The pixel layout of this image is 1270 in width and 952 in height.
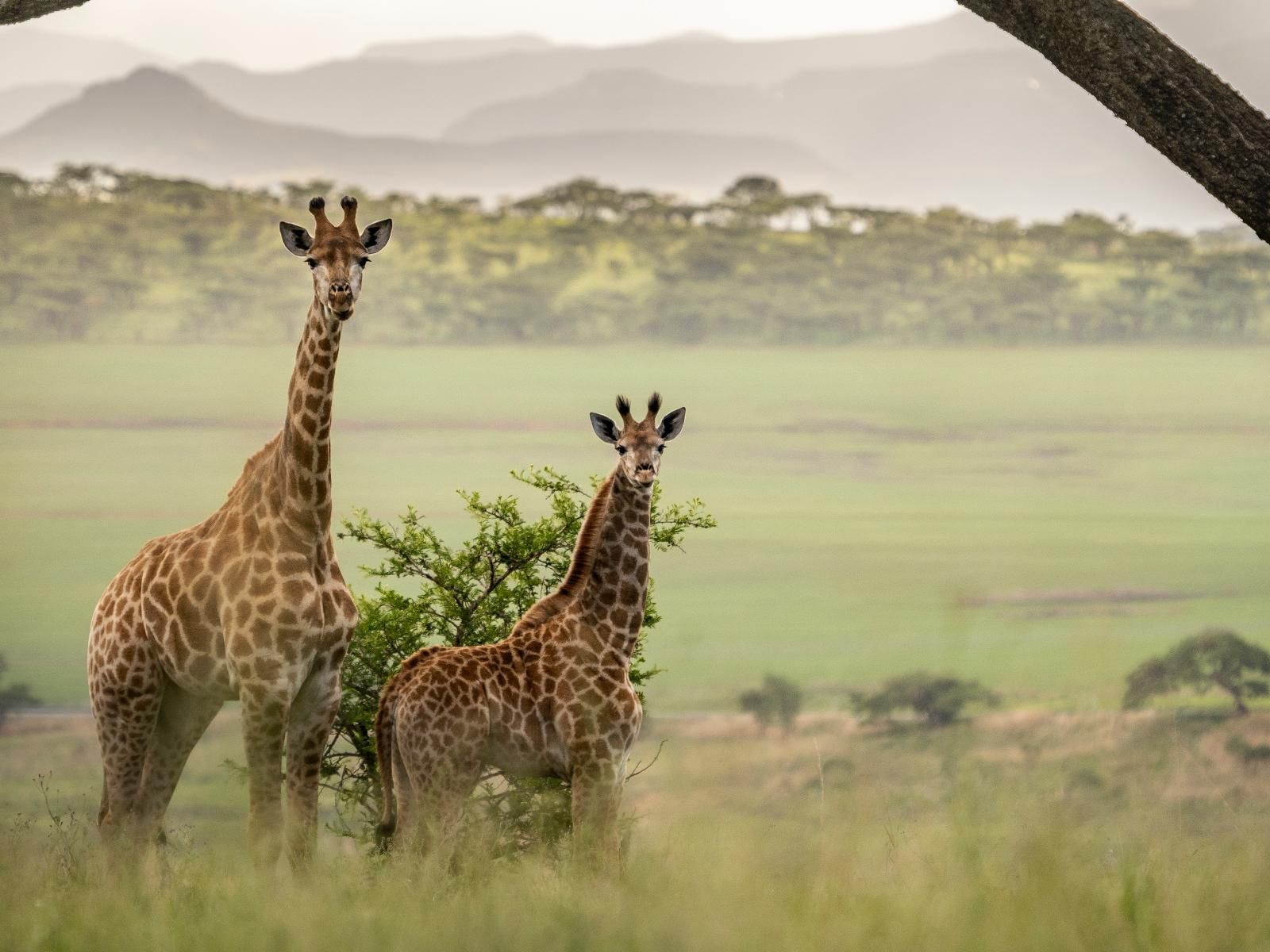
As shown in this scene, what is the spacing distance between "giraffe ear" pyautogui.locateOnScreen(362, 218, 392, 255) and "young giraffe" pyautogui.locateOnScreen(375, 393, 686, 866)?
138 centimetres

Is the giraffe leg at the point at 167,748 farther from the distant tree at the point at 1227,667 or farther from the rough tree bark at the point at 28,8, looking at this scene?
the distant tree at the point at 1227,667

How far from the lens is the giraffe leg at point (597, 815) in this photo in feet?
25.8

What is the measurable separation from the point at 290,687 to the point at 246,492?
1.07 m

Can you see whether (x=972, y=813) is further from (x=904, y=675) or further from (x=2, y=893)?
(x=904, y=675)

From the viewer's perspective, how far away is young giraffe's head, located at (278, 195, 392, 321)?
7578 mm

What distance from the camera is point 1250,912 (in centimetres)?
669

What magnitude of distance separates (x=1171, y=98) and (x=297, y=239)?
13.8ft

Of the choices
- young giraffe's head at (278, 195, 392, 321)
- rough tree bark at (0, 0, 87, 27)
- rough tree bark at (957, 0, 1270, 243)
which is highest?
rough tree bark at (0, 0, 87, 27)

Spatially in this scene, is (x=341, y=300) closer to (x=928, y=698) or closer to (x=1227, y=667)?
(x=1227, y=667)

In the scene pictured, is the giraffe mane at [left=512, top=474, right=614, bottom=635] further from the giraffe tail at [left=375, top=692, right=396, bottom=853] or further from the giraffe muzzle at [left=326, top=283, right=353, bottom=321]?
the giraffe muzzle at [left=326, top=283, right=353, bottom=321]

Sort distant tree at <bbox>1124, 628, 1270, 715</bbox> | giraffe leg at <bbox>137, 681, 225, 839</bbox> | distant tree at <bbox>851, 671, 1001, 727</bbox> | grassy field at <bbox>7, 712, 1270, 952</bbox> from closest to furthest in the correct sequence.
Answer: grassy field at <bbox>7, 712, 1270, 952</bbox> → giraffe leg at <bbox>137, 681, 225, 839</bbox> → distant tree at <bbox>1124, 628, 1270, 715</bbox> → distant tree at <bbox>851, 671, 1001, 727</bbox>

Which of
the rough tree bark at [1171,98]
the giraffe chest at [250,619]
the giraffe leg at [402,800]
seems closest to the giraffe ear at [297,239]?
the giraffe chest at [250,619]

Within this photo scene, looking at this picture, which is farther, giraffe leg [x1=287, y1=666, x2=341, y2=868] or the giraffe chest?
giraffe leg [x1=287, y1=666, x2=341, y2=868]

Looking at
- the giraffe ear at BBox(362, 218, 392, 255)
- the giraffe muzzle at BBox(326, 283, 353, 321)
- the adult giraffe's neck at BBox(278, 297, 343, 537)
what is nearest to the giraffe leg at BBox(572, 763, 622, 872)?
the adult giraffe's neck at BBox(278, 297, 343, 537)
